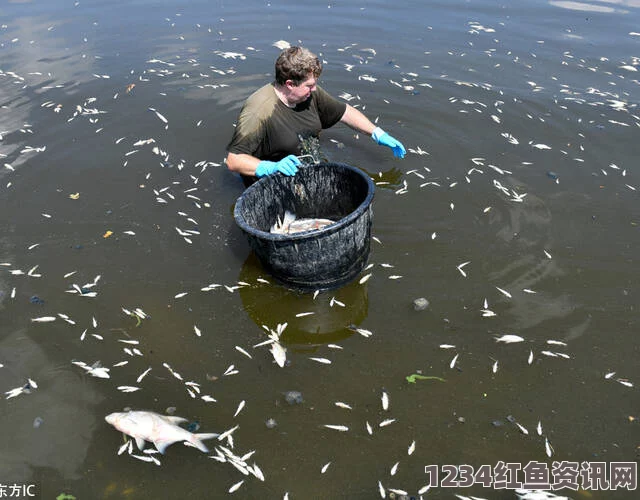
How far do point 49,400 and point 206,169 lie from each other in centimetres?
521

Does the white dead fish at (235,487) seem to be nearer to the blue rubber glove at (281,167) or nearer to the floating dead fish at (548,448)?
the floating dead fish at (548,448)

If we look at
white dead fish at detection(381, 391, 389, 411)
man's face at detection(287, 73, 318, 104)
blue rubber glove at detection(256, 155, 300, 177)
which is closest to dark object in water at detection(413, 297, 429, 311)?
white dead fish at detection(381, 391, 389, 411)

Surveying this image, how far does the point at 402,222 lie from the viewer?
299 inches

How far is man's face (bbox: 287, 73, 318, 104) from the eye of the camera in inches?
247

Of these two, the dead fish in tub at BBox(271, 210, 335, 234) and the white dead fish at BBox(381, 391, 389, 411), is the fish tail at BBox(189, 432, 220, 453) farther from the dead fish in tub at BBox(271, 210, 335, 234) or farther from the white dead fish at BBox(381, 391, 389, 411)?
the dead fish in tub at BBox(271, 210, 335, 234)

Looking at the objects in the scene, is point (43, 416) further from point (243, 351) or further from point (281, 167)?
point (281, 167)

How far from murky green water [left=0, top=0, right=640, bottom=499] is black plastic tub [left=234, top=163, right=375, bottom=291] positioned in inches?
15.1

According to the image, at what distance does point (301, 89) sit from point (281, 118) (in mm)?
606

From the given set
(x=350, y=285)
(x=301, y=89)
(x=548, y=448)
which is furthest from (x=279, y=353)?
(x=301, y=89)

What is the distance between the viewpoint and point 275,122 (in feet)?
22.2

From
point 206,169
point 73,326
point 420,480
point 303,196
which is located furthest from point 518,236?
point 73,326

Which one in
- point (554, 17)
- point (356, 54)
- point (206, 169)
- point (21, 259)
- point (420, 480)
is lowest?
point (420, 480)

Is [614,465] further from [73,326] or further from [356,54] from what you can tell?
[356,54]

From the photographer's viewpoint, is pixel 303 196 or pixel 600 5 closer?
pixel 303 196
